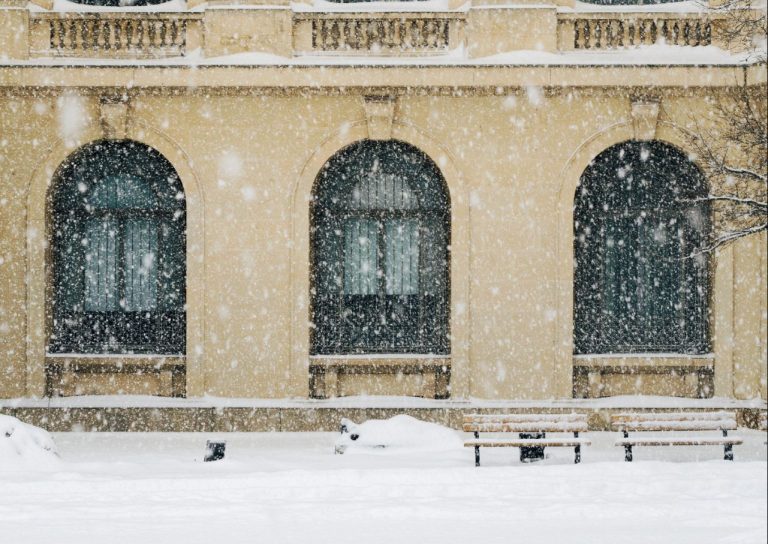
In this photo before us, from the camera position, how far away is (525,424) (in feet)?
39.2

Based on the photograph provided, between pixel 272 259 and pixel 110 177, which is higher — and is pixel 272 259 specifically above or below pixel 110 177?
below

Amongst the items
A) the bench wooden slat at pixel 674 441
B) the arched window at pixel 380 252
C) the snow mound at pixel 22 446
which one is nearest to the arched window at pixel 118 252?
the arched window at pixel 380 252

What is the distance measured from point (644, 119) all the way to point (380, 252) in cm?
461

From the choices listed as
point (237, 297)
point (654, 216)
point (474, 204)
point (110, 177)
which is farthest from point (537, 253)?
point (110, 177)

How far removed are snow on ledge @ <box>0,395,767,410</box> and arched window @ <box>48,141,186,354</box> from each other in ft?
2.85

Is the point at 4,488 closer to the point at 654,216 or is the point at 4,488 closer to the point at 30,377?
the point at 30,377

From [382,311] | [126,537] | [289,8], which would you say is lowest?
[126,537]

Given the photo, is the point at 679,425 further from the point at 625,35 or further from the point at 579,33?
the point at 579,33

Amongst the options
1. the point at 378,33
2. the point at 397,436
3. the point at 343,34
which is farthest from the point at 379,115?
the point at 397,436

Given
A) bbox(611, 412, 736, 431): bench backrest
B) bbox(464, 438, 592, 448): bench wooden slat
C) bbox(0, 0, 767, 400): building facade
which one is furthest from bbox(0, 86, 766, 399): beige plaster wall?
bbox(464, 438, 592, 448): bench wooden slat

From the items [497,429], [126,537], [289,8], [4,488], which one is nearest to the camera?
[126,537]

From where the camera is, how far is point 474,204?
1461cm

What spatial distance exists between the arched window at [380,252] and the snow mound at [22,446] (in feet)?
15.5

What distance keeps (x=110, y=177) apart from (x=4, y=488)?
267 inches
